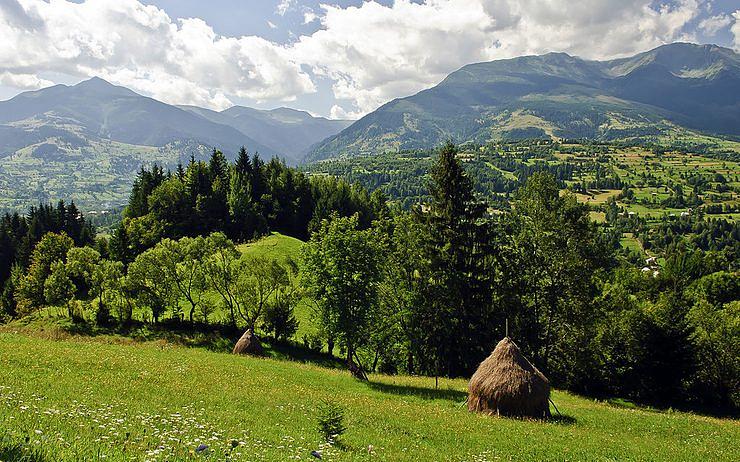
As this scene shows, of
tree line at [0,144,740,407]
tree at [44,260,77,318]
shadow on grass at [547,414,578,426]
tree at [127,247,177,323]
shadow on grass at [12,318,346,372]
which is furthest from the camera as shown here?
tree at [44,260,77,318]

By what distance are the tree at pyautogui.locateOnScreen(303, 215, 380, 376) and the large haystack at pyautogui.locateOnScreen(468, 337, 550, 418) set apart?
32.4ft

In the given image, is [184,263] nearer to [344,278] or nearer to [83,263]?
[83,263]

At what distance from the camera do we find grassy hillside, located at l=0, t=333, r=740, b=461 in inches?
383

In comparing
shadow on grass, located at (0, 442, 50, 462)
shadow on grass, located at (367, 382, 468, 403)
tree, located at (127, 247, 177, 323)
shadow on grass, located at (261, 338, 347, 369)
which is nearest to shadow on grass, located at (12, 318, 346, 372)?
shadow on grass, located at (261, 338, 347, 369)

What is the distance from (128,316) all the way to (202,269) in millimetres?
11036

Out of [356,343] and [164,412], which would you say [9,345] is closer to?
[164,412]

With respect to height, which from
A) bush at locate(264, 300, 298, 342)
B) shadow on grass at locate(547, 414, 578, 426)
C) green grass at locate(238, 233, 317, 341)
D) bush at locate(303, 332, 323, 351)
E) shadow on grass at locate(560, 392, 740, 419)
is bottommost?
bush at locate(303, 332, 323, 351)

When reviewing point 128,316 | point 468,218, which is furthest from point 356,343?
point 128,316

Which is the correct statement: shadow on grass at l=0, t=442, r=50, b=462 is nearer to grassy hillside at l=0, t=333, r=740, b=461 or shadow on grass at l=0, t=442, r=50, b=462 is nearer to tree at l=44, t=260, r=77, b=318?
grassy hillside at l=0, t=333, r=740, b=461

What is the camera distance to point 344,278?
3152 cm

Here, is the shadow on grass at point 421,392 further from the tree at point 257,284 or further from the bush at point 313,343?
the tree at point 257,284

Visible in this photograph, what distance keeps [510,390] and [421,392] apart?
7.10 m

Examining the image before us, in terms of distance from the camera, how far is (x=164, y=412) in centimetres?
1468

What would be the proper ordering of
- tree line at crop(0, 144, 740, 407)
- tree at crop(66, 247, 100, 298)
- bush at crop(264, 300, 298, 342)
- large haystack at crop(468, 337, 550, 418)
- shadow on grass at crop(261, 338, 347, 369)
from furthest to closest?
tree at crop(66, 247, 100, 298) < bush at crop(264, 300, 298, 342) < shadow on grass at crop(261, 338, 347, 369) < tree line at crop(0, 144, 740, 407) < large haystack at crop(468, 337, 550, 418)
